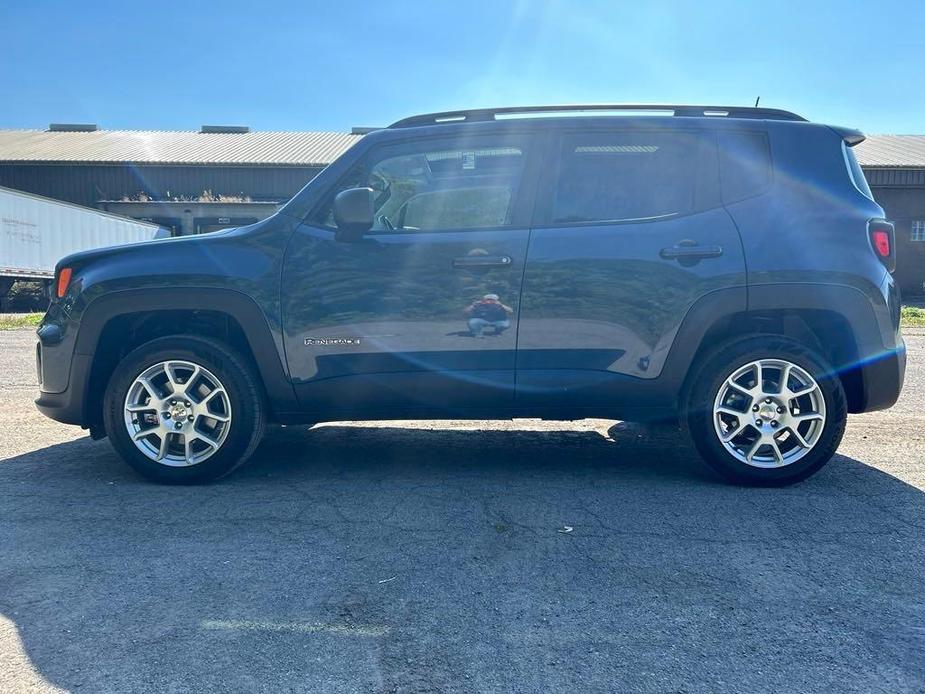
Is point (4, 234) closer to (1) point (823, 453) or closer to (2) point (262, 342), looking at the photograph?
(2) point (262, 342)

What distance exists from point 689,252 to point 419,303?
1.47 metres

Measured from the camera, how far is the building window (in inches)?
1024

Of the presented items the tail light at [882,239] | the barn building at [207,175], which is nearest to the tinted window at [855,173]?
the tail light at [882,239]

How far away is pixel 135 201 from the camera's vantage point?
2959 centimetres

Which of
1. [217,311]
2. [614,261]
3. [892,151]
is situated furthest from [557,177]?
[892,151]

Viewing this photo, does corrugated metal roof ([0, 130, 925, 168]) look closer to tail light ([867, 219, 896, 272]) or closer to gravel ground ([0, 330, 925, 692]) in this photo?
gravel ground ([0, 330, 925, 692])

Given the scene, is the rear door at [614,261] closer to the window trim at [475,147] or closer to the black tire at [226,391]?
the window trim at [475,147]

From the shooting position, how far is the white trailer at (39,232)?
719 inches

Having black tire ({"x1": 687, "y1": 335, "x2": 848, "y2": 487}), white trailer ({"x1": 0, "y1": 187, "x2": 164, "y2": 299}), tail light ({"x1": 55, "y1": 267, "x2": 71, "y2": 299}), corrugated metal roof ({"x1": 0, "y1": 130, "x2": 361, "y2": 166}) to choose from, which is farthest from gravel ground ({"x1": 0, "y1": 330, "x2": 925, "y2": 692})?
corrugated metal roof ({"x1": 0, "y1": 130, "x2": 361, "y2": 166})

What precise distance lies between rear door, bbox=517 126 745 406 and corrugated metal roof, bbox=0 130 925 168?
83.3 feet

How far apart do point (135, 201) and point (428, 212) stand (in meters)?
29.3

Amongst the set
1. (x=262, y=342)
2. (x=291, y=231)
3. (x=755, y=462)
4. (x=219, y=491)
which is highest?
(x=291, y=231)

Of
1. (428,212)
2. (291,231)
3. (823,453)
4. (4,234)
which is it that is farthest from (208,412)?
(4,234)

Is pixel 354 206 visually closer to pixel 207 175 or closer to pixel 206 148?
pixel 207 175
